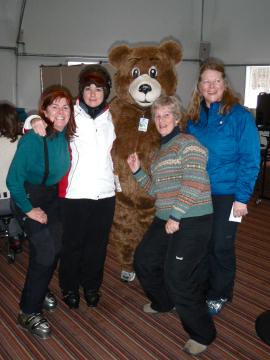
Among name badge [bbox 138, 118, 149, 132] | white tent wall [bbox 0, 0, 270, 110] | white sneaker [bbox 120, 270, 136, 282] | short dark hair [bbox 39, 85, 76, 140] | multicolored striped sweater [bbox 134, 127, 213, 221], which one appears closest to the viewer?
multicolored striped sweater [bbox 134, 127, 213, 221]

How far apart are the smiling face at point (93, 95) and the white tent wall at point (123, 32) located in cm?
475

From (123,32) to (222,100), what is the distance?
5824 mm

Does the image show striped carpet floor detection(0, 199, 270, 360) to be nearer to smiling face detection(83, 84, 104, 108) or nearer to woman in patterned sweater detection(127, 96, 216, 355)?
woman in patterned sweater detection(127, 96, 216, 355)

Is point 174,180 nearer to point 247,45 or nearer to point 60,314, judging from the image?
point 60,314

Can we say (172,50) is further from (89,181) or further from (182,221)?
(182,221)

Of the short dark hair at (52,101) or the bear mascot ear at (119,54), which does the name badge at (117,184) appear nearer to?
the short dark hair at (52,101)

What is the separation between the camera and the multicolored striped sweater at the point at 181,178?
70.2 inches

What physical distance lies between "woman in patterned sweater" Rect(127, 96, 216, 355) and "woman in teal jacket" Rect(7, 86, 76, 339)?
0.47 metres

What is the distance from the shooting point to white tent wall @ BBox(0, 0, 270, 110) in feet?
21.0

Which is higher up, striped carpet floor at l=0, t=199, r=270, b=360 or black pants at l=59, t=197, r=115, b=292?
black pants at l=59, t=197, r=115, b=292

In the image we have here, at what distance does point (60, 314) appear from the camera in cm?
232

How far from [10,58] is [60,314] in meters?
5.16

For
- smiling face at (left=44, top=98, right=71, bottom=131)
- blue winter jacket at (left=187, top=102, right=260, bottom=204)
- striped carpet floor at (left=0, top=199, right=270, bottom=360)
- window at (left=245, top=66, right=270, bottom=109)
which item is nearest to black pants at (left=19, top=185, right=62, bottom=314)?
striped carpet floor at (left=0, top=199, right=270, bottom=360)

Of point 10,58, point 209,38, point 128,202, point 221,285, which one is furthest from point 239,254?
point 209,38
